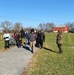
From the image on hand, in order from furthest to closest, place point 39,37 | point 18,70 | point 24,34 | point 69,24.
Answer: point 69,24, point 24,34, point 39,37, point 18,70

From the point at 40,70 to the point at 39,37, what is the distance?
512 inches

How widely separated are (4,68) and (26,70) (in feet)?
3.74

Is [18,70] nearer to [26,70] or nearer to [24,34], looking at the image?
[26,70]

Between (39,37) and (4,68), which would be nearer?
(4,68)

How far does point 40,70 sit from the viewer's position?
11.6m

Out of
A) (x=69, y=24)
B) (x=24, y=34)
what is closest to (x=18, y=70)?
(x=24, y=34)

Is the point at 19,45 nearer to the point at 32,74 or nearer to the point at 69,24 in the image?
the point at 32,74

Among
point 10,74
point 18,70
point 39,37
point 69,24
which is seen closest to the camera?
point 10,74

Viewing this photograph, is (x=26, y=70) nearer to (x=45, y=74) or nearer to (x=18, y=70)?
(x=18, y=70)

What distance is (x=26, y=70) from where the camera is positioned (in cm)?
1146

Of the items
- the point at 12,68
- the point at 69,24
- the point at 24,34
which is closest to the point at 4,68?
the point at 12,68

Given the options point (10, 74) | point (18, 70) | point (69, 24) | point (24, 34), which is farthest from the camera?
point (69, 24)

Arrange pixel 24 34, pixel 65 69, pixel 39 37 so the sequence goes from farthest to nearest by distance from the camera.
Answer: pixel 24 34
pixel 39 37
pixel 65 69

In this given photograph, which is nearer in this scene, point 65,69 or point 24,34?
point 65,69
